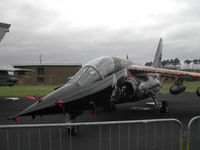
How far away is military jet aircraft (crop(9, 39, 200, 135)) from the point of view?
4.87m

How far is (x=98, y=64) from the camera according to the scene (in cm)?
671

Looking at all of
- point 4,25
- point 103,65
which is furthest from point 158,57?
point 4,25

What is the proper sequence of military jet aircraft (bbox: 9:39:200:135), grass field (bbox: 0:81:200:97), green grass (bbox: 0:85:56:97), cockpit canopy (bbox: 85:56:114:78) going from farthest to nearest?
grass field (bbox: 0:81:200:97)
green grass (bbox: 0:85:56:97)
cockpit canopy (bbox: 85:56:114:78)
military jet aircraft (bbox: 9:39:200:135)

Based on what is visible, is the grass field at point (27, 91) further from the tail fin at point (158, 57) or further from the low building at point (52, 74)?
the low building at point (52, 74)

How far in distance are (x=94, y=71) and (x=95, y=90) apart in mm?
750

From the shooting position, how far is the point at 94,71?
21.0 feet

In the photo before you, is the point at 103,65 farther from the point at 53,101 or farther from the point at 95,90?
the point at 53,101

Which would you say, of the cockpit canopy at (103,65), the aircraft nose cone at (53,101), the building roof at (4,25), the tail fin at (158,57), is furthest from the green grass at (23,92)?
the aircraft nose cone at (53,101)

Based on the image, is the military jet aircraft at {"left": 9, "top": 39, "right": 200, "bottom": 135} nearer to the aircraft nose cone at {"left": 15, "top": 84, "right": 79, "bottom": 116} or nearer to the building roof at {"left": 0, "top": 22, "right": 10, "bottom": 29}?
the aircraft nose cone at {"left": 15, "top": 84, "right": 79, "bottom": 116}

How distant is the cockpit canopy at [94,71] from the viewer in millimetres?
6025

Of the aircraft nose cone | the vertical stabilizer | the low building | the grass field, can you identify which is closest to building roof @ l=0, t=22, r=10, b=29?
the vertical stabilizer

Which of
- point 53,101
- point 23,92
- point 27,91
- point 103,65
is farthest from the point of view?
point 27,91

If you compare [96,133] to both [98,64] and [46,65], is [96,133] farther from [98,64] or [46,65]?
[46,65]

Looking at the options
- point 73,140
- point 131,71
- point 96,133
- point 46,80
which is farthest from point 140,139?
point 46,80
